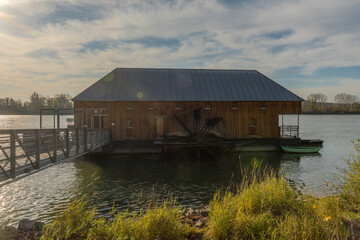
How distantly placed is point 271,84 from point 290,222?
1164 inches

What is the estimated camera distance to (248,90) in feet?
104

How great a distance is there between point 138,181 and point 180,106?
13.9 m

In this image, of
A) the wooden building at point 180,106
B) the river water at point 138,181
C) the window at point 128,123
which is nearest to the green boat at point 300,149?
the river water at point 138,181

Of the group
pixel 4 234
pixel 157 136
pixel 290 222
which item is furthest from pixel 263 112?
pixel 4 234

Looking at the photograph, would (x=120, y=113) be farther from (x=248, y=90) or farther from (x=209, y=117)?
(x=248, y=90)

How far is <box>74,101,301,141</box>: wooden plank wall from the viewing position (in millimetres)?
29219

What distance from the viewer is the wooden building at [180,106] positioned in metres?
29.2

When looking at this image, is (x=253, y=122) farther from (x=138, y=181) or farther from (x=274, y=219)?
(x=274, y=219)

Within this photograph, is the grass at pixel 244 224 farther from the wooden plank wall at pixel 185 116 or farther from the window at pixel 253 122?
the window at pixel 253 122

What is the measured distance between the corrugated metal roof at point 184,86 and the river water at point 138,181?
6.75m

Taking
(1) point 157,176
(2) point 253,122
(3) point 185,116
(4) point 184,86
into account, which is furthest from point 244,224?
(4) point 184,86

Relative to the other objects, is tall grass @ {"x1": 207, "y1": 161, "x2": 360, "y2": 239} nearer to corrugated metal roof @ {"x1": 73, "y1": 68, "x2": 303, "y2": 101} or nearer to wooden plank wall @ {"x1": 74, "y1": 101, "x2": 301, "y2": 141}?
wooden plank wall @ {"x1": 74, "y1": 101, "x2": 301, "y2": 141}

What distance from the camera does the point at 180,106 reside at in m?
30.1

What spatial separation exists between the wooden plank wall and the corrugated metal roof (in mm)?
751
